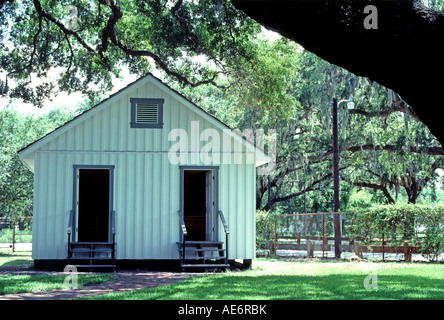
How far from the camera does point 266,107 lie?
767 inches

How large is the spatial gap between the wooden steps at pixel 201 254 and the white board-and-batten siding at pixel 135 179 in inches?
13.2

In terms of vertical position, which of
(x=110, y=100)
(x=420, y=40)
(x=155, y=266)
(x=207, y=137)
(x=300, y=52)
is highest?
(x=300, y=52)

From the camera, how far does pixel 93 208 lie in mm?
19031

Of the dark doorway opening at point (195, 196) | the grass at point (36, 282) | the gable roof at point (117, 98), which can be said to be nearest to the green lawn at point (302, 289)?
the grass at point (36, 282)

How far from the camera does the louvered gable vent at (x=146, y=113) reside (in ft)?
49.7

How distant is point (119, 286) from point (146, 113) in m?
5.81

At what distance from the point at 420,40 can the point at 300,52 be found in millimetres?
25120

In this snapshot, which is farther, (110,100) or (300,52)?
(300,52)

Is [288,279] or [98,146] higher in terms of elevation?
[98,146]

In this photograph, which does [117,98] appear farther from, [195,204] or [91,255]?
[195,204]

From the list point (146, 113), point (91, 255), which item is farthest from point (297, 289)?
point (146, 113)
